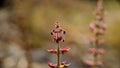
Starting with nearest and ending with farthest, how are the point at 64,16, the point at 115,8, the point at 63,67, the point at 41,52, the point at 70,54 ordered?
the point at 63,67
the point at 70,54
the point at 41,52
the point at 64,16
the point at 115,8

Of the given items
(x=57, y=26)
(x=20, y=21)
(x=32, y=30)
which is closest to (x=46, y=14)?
(x=32, y=30)

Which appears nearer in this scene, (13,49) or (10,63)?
(10,63)

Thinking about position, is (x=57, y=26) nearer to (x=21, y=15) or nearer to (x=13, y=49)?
(x=21, y=15)

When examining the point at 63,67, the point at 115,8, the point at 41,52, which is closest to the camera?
the point at 63,67

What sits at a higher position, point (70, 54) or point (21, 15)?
point (21, 15)

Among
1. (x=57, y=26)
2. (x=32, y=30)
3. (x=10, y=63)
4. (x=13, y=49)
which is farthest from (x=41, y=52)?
(x=57, y=26)

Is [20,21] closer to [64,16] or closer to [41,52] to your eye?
[41,52]

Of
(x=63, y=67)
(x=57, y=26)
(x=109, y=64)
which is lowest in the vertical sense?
(x=109, y=64)
